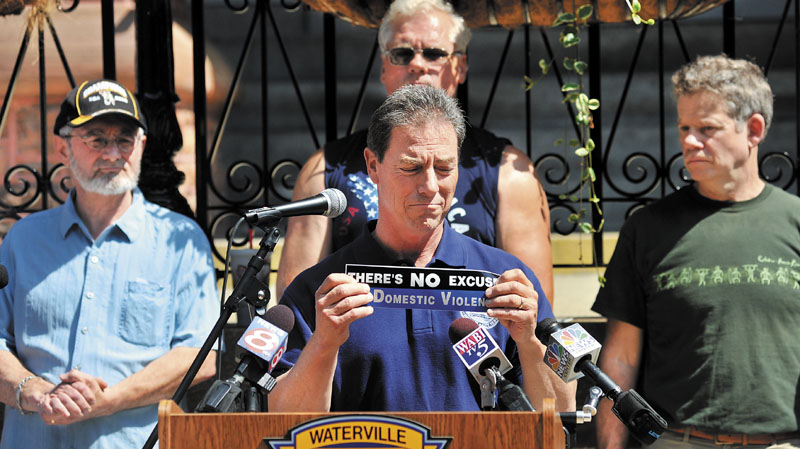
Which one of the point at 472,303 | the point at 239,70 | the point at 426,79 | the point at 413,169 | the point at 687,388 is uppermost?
the point at 239,70

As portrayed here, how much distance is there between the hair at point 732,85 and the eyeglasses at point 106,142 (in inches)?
81.0

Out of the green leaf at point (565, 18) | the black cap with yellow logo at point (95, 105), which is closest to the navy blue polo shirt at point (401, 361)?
the black cap with yellow logo at point (95, 105)

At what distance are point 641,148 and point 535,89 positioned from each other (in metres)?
0.81

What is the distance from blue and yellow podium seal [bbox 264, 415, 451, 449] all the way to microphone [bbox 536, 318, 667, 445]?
Answer: 1.12 feet

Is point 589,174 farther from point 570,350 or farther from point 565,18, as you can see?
point 570,350

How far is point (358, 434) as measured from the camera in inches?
80.2

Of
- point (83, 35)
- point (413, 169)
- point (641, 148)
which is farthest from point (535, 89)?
point (413, 169)

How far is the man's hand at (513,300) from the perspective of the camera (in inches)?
92.1

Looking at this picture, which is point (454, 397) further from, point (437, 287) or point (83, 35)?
point (83, 35)

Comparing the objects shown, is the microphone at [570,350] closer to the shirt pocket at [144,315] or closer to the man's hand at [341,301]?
the man's hand at [341,301]

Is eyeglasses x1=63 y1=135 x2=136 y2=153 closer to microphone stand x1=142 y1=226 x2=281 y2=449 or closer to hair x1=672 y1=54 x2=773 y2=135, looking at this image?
microphone stand x1=142 y1=226 x2=281 y2=449

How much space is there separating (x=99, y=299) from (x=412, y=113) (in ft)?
5.20

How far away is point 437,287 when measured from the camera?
7.82ft

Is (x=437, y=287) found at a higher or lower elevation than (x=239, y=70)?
lower
